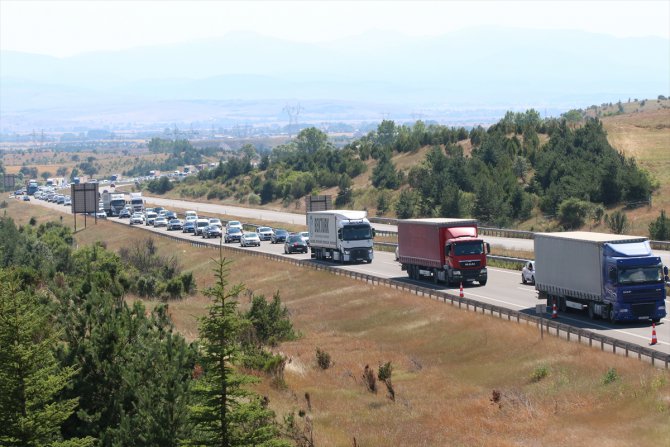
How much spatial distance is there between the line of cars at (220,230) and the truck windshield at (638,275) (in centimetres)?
2840

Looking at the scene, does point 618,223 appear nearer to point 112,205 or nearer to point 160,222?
point 160,222

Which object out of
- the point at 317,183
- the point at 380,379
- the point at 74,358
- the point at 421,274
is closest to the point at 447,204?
the point at 421,274

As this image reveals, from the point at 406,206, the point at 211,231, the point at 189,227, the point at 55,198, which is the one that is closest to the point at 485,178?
the point at 406,206

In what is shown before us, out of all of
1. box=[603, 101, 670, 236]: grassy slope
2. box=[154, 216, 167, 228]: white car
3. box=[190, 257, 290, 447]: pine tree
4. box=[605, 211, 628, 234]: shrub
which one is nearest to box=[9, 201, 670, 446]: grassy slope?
box=[190, 257, 290, 447]: pine tree

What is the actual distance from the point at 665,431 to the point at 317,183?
11155 centimetres

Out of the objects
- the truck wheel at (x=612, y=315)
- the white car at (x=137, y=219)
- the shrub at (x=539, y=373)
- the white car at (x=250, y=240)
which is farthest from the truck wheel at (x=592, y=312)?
the white car at (x=137, y=219)

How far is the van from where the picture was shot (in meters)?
98.0

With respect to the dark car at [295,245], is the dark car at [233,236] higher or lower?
lower

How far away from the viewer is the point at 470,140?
132500 mm

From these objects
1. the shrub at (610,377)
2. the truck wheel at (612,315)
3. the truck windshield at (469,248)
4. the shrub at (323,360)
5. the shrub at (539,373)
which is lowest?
the shrub at (323,360)

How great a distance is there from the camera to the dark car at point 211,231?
94312mm

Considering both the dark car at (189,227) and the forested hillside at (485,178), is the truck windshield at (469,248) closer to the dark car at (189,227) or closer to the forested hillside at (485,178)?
the forested hillside at (485,178)

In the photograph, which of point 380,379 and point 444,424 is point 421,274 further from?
point 444,424

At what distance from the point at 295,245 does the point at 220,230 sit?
60.2 feet
